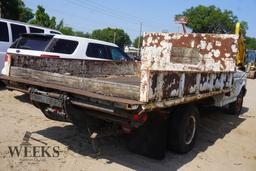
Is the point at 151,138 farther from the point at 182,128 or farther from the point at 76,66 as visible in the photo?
the point at 76,66

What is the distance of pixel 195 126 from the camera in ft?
18.7

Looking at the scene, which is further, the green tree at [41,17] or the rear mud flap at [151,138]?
the green tree at [41,17]

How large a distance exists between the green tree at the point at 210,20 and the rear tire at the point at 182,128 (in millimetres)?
63141

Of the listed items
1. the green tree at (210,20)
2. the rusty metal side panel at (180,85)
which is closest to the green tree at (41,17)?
the rusty metal side panel at (180,85)

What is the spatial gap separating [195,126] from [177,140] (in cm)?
59

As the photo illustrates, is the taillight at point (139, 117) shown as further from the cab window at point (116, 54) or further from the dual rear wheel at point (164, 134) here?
the cab window at point (116, 54)

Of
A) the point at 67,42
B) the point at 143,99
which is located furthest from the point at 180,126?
the point at 67,42

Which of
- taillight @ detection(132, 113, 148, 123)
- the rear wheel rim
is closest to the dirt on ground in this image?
the rear wheel rim

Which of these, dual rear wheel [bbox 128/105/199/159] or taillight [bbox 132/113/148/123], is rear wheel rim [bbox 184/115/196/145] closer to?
dual rear wheel [bbox 128/105/199/159]

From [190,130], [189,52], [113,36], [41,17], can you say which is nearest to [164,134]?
[190,130]

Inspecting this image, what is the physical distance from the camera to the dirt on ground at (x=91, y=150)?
185 inches

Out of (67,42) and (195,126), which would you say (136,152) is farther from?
(67,42)

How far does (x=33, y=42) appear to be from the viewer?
8.57 m

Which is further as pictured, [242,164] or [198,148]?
[198,148]
